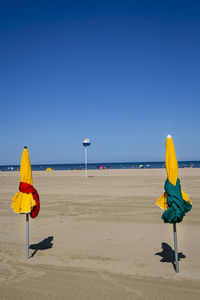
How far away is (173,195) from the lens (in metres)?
4.29

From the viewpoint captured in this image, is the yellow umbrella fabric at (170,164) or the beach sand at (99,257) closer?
the beach sand at (99,257)

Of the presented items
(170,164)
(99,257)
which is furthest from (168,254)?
(170,164)

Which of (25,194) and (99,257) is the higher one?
(25,194)

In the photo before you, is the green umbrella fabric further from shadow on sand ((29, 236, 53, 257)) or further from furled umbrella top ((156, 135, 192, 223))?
shadow on sand ((29, 236, 53, 257))

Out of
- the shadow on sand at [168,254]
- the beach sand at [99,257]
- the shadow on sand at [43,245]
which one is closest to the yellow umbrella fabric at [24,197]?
the beach sand at [99,257]

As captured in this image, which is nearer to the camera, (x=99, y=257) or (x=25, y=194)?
(x=25, y=194)

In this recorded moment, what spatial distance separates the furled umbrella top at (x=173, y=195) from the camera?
14.0ft

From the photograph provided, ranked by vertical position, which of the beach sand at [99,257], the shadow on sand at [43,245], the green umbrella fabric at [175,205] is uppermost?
the green umbrella fabric at [175,205]

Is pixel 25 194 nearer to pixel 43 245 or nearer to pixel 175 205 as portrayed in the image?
pixel 43 245

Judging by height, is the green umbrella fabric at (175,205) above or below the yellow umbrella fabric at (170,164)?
below

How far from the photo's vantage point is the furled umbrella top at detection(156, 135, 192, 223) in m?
4.27

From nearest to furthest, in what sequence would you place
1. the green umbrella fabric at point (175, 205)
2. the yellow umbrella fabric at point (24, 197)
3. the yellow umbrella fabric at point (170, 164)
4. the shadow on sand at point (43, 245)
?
the green umbrella fabric at point (175, 205) < the yellow umbrella fabric at point (170, 164) < the yellow umbrella fabric at point (24, 197) < the shadow on sand at point (43, 245)

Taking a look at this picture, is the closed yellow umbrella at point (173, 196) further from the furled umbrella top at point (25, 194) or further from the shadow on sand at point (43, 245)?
the shadow on sand at point (43, 245)

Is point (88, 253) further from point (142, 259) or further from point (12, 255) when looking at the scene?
point (12, 255)
